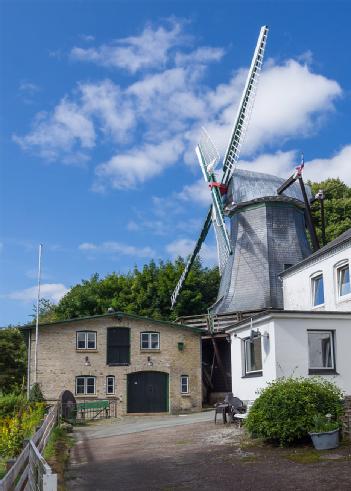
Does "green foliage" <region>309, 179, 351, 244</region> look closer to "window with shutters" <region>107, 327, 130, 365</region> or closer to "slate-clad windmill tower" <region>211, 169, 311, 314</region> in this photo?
"slate-clad windmill tower" <region>211, 169, 311, 314</region>

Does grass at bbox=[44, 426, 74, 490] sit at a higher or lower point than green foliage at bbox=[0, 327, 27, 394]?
lower

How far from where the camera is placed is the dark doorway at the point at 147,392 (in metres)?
33.7

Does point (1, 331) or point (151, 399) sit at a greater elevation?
point (1, 331)

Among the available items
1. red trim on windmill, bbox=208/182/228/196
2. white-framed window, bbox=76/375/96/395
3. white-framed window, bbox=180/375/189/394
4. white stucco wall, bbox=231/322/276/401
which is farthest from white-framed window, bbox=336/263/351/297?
red trim on windmill, bbox=208/182/228/196

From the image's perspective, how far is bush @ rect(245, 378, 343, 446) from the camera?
14.9 meters

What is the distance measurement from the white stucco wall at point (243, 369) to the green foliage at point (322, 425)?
3.77 metres

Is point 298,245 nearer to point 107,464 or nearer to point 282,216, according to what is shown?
point 282,216

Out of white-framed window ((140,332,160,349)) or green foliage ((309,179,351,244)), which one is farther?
green foliage ((309,179,351,244))

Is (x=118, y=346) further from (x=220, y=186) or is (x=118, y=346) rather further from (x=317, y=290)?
(x=220, y=186)

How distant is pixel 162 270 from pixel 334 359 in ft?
106

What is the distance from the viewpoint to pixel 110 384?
110 feet

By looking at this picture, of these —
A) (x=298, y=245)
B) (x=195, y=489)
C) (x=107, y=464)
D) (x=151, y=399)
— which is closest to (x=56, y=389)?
(x=151, y=399)

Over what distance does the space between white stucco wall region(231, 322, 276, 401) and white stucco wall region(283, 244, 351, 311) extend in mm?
4499

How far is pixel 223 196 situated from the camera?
41094mm
